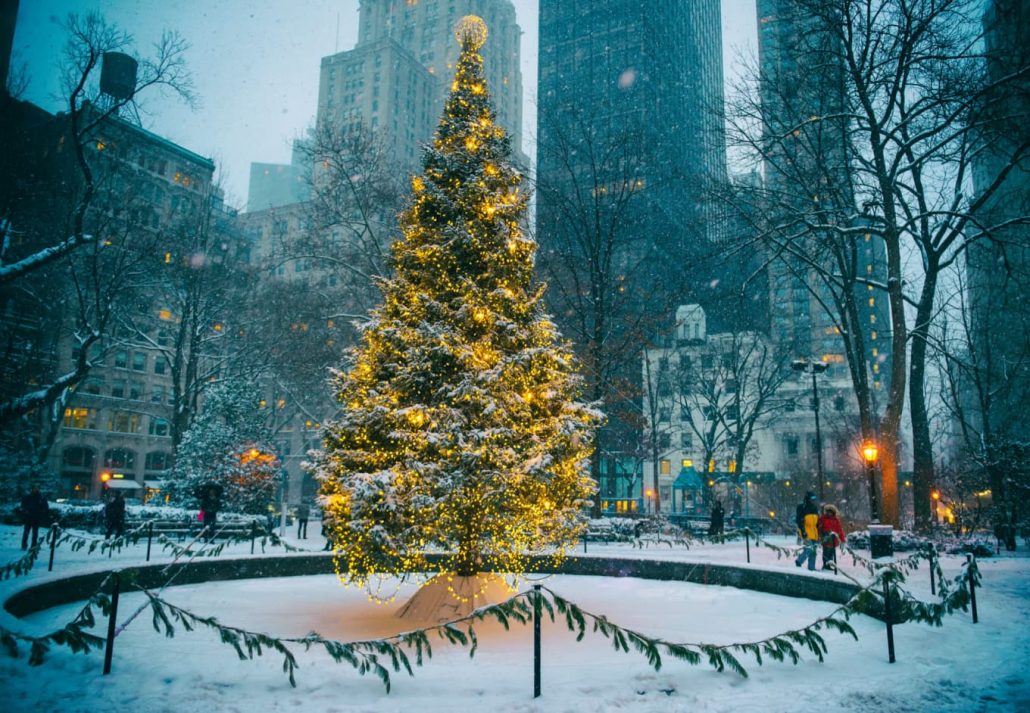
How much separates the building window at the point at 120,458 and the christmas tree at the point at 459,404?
63619 mm

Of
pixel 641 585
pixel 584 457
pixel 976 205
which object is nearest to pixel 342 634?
pixel 584 457

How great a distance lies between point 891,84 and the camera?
2111 cm

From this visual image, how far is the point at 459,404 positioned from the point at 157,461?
6822 centimetres

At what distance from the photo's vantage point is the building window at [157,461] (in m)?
64.8

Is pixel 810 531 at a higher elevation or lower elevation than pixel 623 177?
lower

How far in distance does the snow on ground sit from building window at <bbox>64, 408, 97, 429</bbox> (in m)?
58.8

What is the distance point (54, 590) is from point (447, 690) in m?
7.51

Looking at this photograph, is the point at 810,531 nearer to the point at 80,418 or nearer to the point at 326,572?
the point at 326,572

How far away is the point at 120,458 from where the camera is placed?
6238 centimetres

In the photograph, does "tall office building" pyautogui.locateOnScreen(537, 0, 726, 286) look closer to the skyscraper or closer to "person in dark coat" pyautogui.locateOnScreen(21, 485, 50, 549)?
the skyscraper

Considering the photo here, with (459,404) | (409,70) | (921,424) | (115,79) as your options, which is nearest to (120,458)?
(115,79)

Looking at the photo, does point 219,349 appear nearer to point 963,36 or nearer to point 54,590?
point 54,590

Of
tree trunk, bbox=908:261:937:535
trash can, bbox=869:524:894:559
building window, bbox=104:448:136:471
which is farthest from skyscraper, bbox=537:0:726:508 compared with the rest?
building window, bbox=104:448:136:471

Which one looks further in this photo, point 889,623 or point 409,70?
point 409,70
